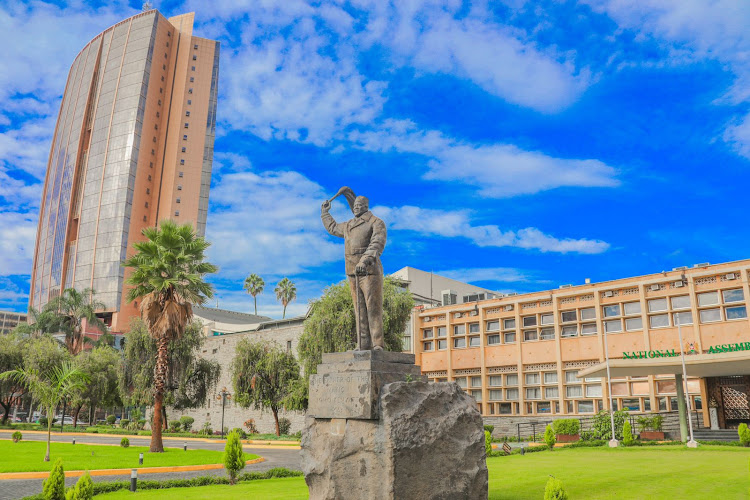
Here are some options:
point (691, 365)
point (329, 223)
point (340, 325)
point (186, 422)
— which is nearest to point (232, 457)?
point (329, 223)

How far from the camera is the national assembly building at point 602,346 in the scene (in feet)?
93.6

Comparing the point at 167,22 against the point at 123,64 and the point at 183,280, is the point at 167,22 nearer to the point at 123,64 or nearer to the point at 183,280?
the point at 123,64

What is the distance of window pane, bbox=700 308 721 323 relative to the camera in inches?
1165

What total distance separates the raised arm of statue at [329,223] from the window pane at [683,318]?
85.8 ft

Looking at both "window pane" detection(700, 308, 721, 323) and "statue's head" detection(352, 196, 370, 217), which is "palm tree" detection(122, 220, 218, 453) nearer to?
"statue's head" detection(352, 196, 370, 217)

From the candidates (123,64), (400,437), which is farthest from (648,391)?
(123,64)

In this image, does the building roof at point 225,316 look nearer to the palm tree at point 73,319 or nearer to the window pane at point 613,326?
the palm tree at point 73,319

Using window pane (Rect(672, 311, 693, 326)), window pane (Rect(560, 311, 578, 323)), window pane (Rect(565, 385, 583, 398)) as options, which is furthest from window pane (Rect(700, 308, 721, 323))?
window pane (Rect(565, 385, 583, 398))

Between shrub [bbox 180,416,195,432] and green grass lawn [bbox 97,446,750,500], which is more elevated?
green grass lawn [bbox 97,446,750,500]

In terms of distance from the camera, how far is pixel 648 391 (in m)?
31.4

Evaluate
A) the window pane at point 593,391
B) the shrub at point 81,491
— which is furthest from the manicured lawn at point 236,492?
the window pane at point 593,391

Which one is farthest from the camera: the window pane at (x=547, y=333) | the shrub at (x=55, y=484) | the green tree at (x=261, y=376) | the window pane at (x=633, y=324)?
the green tree at (x=261, y=376)

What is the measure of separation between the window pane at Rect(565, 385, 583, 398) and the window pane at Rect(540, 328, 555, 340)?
10.5 feet

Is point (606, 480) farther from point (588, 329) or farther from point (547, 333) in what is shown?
point (547, 333)
